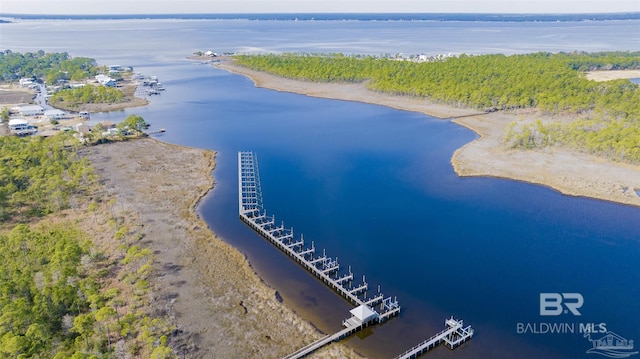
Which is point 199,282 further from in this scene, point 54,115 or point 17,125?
point 54,115

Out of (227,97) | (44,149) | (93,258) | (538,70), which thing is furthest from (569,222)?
(227,97)

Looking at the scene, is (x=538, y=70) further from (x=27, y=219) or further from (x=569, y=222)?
(x=27, y=219)

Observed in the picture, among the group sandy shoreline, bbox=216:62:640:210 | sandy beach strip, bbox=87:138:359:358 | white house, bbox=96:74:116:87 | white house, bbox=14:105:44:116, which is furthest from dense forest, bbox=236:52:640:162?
white house, bbox=14:105:44:116

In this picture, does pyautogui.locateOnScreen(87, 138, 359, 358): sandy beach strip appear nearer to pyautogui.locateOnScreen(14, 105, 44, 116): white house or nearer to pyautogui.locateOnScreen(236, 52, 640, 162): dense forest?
pyautogui.locateOnScreen(14, 105, 44, 116): white house

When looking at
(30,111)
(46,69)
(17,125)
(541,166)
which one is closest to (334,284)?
(541,166)

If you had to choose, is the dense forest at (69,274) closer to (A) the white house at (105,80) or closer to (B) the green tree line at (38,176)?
(B) the green tree line at (38,176)
